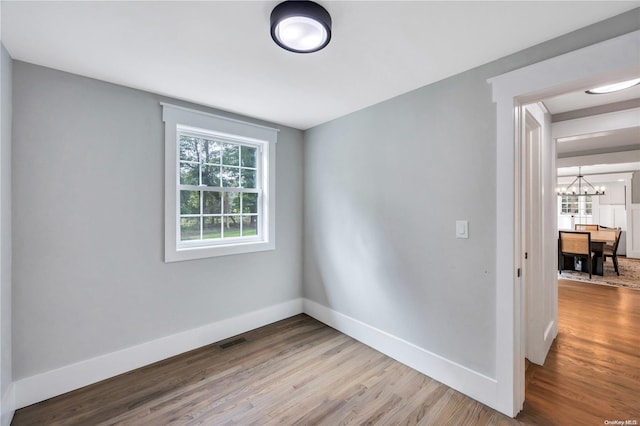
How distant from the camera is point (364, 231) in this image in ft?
9.39

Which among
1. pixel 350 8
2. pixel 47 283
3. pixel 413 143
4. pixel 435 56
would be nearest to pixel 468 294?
pixel 413 143

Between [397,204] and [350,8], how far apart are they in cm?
161

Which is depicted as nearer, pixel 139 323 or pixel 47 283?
pixel 47 283

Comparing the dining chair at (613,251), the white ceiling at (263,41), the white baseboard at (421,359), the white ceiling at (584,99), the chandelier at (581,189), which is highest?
the white ceiling at (263,41)

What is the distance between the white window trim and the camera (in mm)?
2555

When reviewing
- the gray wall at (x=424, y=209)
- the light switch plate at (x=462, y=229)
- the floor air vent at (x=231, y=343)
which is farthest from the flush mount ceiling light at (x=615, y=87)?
the floor air vent at (x=231, y=343)

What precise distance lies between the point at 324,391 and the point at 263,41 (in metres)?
Answer: 2.52

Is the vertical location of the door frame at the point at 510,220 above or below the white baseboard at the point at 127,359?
above

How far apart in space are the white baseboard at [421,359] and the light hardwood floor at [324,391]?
60 mm

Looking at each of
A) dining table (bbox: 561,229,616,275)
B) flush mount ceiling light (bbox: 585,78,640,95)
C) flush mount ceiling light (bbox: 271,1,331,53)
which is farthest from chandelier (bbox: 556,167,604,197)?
flush mount ceiling light (bbox: 271,1,331,53)

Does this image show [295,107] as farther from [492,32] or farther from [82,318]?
[82,318]

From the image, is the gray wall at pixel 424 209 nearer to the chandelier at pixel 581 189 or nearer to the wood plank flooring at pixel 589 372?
the wood plank flooring at pixel 589 372

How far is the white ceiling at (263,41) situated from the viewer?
142 cm

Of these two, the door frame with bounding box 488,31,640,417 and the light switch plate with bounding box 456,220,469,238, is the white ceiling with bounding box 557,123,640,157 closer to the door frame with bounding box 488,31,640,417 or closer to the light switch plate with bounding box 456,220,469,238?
the door frame with bounding box 488,31,640,417
